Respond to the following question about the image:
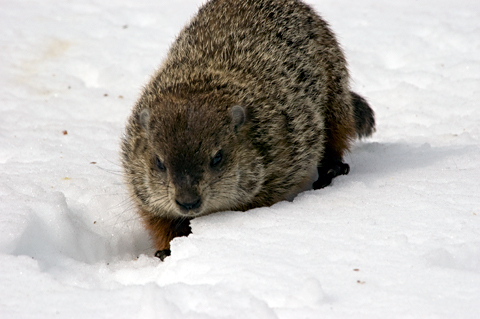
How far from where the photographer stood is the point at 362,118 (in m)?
7.13

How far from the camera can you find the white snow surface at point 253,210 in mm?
3768

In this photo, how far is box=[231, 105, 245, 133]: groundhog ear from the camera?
5258mm

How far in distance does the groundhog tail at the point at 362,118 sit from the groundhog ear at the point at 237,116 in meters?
2.19

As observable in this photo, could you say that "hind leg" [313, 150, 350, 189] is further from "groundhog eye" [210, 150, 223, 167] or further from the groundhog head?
"groundhog eye" [210, 150, 223, 167]

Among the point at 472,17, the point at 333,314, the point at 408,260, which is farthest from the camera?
the point at 472,17

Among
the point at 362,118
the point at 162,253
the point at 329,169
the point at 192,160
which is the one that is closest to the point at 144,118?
the point at 192,160

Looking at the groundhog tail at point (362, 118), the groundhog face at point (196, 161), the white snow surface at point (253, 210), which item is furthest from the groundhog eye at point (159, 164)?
the groundhog tail at point (362, 118)

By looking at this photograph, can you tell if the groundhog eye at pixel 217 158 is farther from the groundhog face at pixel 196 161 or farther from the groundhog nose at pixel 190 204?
the groundhog nose at pixel 190 204

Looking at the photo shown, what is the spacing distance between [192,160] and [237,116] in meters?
0.69

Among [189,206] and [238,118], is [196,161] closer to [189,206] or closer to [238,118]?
[189,206]

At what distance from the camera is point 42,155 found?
21.9 feet

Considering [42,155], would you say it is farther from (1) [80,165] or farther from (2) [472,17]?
(2) [472,17]

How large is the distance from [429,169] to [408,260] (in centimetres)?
212

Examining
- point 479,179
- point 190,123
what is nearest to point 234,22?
point 190,123
